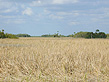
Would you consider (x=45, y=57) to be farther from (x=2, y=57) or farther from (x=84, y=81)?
(x=84, y=81)

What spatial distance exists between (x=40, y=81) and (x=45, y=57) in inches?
67.7

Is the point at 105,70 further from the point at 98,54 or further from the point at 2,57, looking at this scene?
A: the point at 2,57

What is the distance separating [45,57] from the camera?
4.86m

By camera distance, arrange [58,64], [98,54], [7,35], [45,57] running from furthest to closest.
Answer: [7,35] → [98,54] → [45,57] → [58,64]

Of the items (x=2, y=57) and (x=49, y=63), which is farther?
(x=2, y=57)

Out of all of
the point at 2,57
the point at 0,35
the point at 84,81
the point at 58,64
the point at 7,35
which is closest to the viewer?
the point at 84,81

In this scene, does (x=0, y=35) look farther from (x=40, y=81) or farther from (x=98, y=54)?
(x=40, y=81)

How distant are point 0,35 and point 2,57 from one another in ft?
62.4

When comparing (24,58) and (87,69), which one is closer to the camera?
(87,69)

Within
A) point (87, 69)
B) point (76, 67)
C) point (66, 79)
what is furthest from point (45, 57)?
point (66, 79)

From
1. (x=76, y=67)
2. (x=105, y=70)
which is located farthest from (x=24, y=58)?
(x=105, y=70)

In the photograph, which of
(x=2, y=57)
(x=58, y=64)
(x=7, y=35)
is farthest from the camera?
(x=7, y=35)

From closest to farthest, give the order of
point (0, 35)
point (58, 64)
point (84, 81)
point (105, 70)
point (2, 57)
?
1. point (84, 81)
2. point (105, 70)
3. point (58, 64)
4. point (2, 57)
5. point (0, 35)

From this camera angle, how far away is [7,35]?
24891 millimetres
